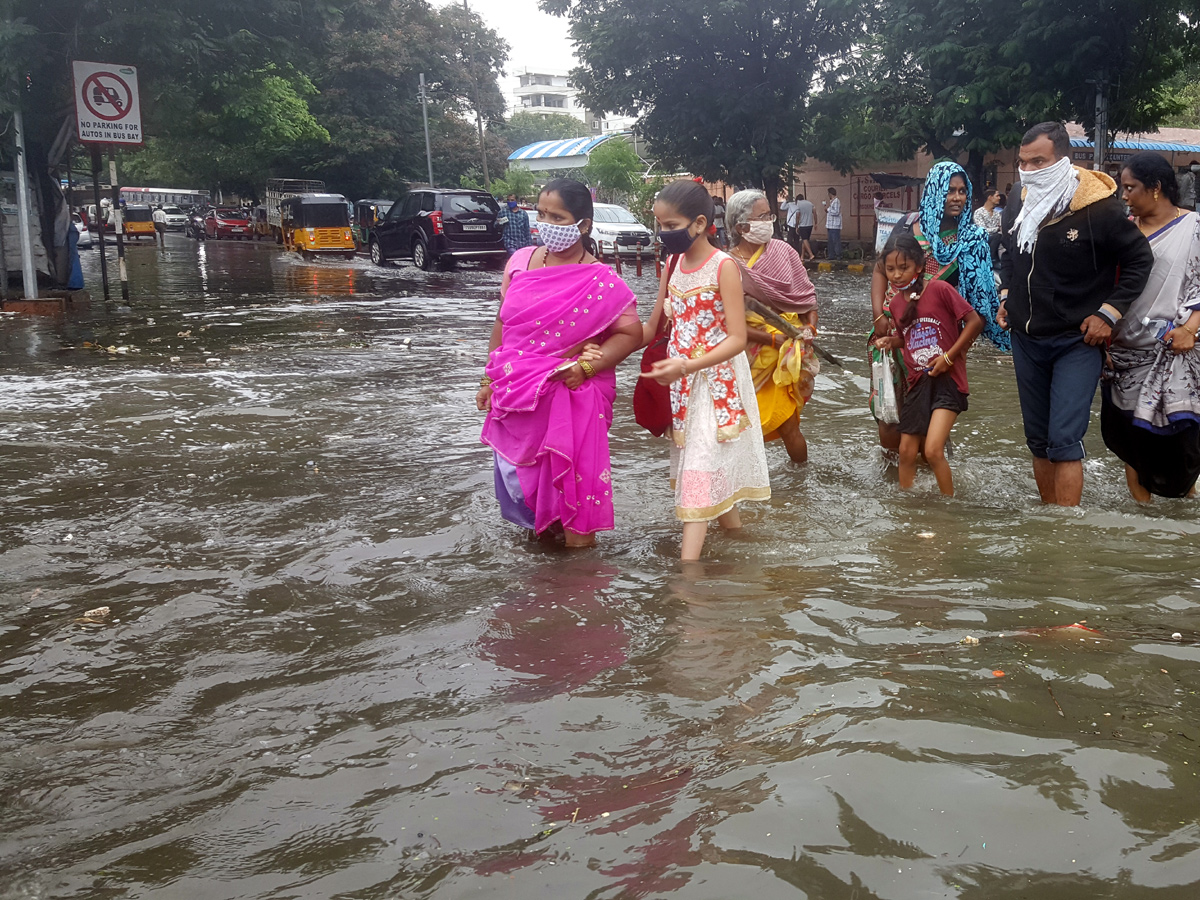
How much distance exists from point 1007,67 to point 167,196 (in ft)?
212

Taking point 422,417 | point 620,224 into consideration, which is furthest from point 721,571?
point 620,224

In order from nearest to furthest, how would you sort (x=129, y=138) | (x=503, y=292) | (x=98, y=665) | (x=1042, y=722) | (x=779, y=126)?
(x=1042, y=722), (x=98, y=665), (x=503, y=292), (x=129, y=138), (x=779, y=126)

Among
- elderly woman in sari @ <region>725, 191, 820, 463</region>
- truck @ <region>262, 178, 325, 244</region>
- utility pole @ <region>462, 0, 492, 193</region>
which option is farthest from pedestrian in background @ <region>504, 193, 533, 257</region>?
truck @ <region>262, 178, 325, 244</region>

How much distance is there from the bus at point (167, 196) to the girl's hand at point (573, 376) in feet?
228

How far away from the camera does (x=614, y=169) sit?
1762 inches

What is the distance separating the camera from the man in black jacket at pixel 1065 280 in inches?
188

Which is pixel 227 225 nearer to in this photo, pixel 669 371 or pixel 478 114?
pixel 478 114

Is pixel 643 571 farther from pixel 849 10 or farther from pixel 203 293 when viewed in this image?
pixel 849 10

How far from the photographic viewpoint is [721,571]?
4500 mm

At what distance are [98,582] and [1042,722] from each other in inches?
142

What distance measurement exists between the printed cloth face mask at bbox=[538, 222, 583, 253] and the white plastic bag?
214 cm

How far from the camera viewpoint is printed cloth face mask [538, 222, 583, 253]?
458cm

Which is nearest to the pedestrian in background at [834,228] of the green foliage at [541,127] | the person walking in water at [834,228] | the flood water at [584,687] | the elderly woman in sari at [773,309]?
the person walking in water at [834,228]

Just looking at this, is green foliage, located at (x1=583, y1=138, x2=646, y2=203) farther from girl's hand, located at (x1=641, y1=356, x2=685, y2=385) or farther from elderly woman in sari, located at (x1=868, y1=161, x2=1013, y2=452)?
girl's hand, located at (x1=641, y1=356, x2=685, y2=385)
